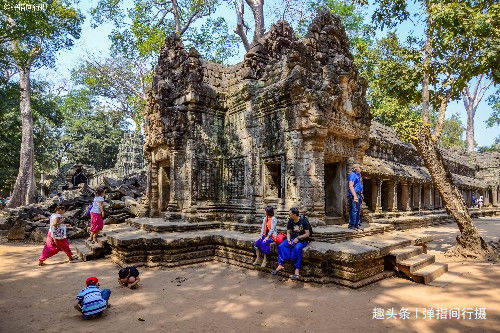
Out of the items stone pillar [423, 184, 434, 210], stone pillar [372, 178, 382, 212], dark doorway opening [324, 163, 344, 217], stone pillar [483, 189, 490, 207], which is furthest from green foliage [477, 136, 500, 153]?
dark doorway opening [324, 163, 344, 217]

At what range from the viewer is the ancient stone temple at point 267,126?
7383mm

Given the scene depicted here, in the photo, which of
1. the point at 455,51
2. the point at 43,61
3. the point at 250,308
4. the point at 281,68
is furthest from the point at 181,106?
the point at 43,61

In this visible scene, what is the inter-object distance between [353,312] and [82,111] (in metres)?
37.0

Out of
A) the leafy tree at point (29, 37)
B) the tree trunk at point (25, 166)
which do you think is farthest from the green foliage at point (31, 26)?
the tree trunk at point (25, 166)

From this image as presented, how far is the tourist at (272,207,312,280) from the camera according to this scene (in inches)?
226

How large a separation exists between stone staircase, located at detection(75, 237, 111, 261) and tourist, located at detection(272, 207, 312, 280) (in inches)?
201

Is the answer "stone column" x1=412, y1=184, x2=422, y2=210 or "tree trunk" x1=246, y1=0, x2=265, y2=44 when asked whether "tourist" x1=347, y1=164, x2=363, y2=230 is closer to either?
"stone column" x1=412, y1=184, x2=422, y2=210

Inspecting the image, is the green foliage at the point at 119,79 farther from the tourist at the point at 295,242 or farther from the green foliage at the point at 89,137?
the tourist at the point at 295,242

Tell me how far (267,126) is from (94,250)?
18.6 ft

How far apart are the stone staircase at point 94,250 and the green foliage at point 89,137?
26.2 m

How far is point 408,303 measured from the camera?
4.70 metres

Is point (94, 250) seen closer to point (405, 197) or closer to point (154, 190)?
point (154, 190)

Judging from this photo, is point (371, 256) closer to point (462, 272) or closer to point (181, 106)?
point (462, 272)

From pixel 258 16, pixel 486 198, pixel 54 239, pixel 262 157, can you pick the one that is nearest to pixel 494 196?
pixel 486 198
